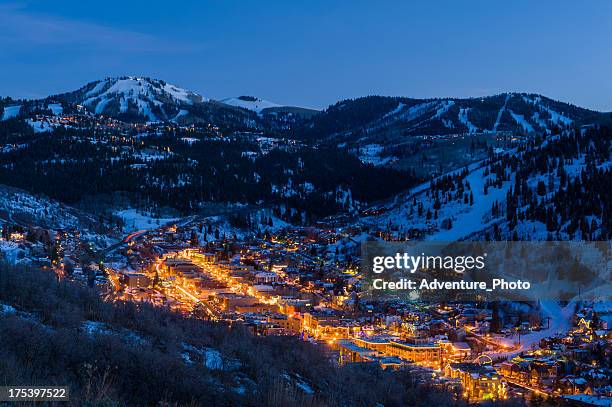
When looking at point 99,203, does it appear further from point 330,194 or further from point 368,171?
point 368,171

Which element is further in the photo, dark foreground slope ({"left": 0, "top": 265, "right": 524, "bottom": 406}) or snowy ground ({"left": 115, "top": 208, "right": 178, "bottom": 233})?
snowy ground ({"left": 115, "top": 208, "right": 178, "bottom": 233})

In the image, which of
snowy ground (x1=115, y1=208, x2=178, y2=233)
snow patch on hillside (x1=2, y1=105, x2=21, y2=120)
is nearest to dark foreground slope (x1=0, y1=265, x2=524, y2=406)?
snowy ground (x1=115, y1=208, x2=178, y2=233)

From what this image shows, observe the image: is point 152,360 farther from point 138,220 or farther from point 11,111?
point 11,111

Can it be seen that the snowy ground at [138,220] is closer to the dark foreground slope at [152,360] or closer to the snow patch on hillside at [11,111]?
the dark foreground slope at [152,360]

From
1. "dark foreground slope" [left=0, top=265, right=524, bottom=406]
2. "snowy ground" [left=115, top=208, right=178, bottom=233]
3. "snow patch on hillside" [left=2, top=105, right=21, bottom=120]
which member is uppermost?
"snow patch on hillside" [left=2, top=105, right=21, bottom=120]

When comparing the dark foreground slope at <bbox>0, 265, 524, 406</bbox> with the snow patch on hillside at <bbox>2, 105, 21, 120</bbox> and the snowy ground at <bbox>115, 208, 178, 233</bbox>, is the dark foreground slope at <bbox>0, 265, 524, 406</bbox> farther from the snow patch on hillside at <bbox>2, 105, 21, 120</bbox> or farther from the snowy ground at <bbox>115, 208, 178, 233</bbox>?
the snow patch on hillside at <bbox>2, 105, 21, 120</bbox>

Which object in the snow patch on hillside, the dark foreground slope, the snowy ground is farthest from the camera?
the snow patch on hillside

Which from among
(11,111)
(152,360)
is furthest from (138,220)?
(11,111)

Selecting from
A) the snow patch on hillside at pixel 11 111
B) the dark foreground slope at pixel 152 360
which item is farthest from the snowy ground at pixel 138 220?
the snow patch on hillside at pixel 11 111

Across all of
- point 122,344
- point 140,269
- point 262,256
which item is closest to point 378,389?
point 122,344

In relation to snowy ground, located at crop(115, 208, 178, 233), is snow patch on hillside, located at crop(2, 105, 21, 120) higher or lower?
higher
